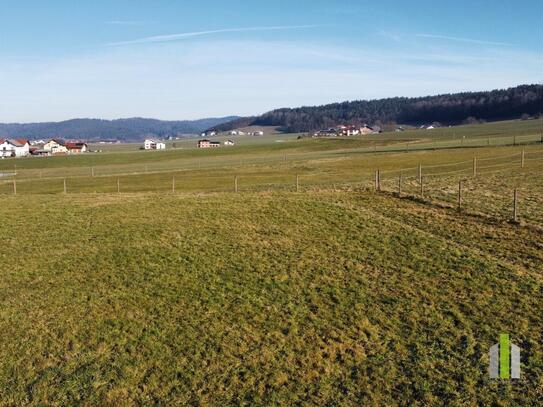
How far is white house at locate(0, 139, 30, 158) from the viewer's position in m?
169

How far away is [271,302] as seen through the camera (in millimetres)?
18219

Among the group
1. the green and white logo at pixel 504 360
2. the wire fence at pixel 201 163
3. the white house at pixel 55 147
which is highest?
the white house at pixel 55 147

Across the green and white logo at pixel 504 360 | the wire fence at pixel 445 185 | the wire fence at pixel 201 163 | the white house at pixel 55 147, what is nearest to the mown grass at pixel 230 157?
the wire fence at pixel 201 163

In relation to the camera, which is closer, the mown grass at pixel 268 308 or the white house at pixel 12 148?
the mown grass at pixel 268 308

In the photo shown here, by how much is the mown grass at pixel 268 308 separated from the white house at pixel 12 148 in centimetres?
16022

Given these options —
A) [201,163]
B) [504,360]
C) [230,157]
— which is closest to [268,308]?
[504,360]

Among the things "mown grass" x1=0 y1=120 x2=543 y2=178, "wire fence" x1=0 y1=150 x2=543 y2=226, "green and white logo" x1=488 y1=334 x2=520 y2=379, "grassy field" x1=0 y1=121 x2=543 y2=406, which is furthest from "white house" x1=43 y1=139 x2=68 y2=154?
"green and white logo" x1=488 y1=334 x2=520 y2=379

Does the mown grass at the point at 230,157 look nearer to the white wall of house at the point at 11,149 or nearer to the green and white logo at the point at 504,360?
the white wall of house at the point at 11,149

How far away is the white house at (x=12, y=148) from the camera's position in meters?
169

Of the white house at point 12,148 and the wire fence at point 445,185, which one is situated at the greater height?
the white house at point 12,148

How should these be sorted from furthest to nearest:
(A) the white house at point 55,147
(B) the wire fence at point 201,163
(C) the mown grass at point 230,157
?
(A) the white house at point 55,147, (C) the mown grass at point 230,157, (B) the wire fence at point 201,163

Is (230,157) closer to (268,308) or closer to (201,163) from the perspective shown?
(201,163)

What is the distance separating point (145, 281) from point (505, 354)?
13.5 meters

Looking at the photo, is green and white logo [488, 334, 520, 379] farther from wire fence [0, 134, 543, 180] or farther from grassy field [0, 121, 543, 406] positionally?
wire fence [0, 134, 543, 180]
